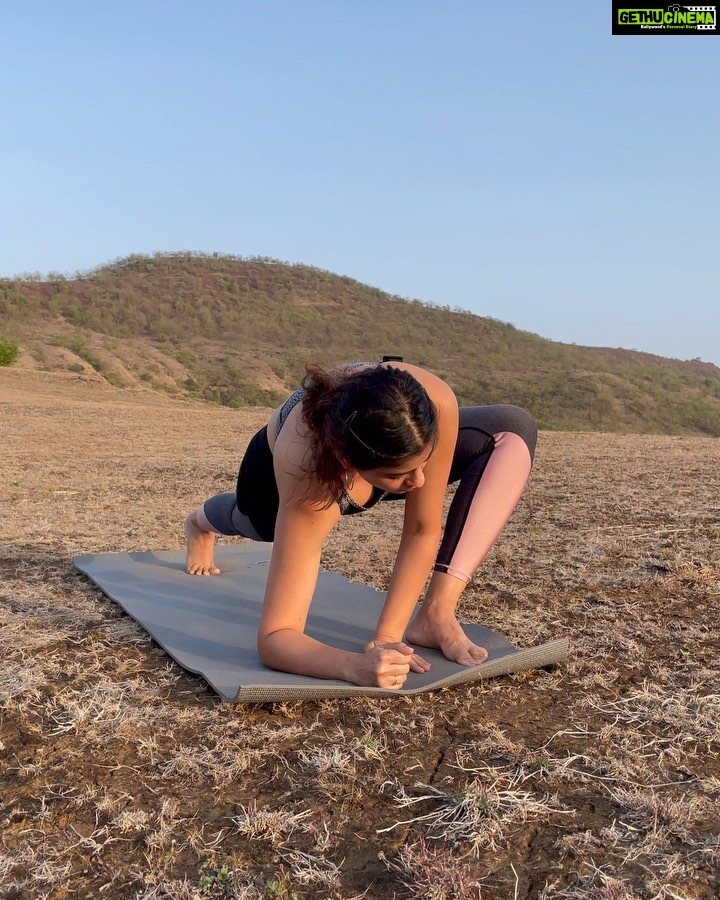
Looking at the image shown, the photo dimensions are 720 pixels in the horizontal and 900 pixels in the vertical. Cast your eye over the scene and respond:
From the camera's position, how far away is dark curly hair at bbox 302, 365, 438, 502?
1.66 m

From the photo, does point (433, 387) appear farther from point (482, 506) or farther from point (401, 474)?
point (482, 506)

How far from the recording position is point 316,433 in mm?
1801

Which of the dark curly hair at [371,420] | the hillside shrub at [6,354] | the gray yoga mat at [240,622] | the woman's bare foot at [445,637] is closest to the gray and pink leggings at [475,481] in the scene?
the woman's bare foot at [445,637]

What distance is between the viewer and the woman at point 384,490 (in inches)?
66.9

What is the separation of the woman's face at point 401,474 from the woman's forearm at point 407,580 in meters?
0.26

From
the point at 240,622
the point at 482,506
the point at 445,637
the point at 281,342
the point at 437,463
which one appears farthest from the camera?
the point at 281,342

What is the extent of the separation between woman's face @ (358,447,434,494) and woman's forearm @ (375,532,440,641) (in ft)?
0.86

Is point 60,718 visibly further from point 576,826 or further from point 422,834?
point 576,826

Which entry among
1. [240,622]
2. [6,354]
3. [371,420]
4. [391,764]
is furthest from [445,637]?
[6,354]

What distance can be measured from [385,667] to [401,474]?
48 centimetres

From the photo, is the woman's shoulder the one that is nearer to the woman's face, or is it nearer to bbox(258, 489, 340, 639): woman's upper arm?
the woman's face

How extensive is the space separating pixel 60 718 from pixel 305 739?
2.00ft

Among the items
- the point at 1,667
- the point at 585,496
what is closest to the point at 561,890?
the point at 1,667

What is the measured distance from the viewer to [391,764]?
5.43 feet
